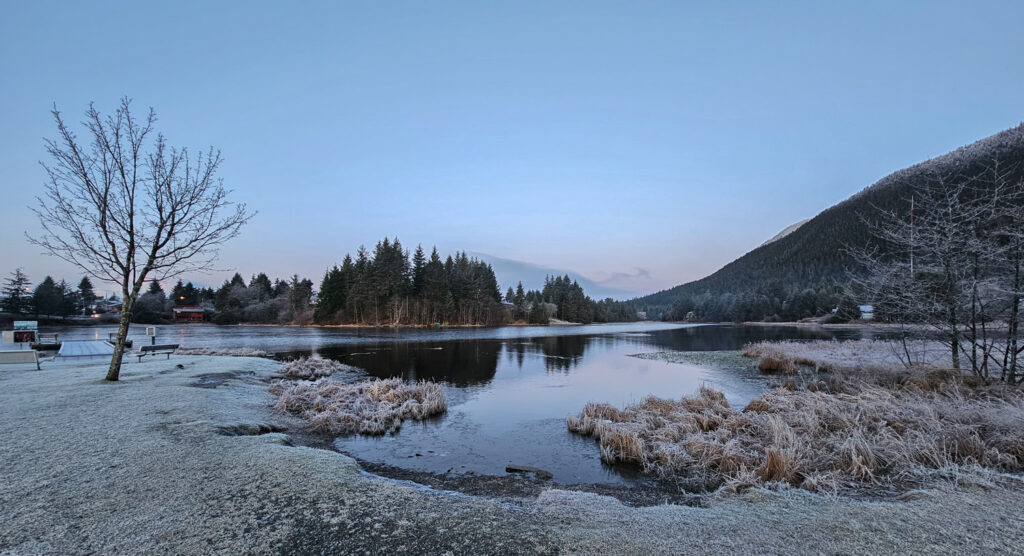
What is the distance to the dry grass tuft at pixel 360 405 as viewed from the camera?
1133cm

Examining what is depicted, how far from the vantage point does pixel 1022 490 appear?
17.7 ft

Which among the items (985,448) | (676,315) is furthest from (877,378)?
(676,315)

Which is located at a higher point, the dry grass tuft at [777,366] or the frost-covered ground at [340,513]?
the frost-covered ground at [340,513]

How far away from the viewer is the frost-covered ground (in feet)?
12.8

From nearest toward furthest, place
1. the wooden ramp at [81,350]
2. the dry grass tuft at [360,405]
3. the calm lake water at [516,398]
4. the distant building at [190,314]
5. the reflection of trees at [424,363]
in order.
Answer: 1. the calm lake water at [516,398]
2. the dry grass tuft at [360,405]
3. the wooden ramp at [81,350]
4. the reflection of trees at [424,363]
5. the distant building at [190,314]

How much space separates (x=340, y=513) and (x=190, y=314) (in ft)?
389

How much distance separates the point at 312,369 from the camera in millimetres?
20422

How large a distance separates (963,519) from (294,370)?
21.6 m

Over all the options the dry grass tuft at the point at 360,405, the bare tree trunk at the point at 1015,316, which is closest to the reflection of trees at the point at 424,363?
the dry grass tuft at the point at 360,405

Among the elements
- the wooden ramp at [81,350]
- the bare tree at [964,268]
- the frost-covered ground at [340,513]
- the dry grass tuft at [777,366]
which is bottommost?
the dry grass tuft at [777,366]

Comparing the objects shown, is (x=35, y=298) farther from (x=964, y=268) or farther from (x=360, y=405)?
(x=964, y=268)

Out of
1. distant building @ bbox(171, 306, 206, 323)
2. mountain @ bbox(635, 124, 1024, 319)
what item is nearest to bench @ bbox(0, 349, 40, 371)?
distant building @ bbox(171, 306, 206, 323)

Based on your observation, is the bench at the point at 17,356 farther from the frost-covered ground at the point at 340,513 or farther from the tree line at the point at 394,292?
the tree line at the point at 394,292

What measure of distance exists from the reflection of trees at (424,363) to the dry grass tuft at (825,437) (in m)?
10.7
